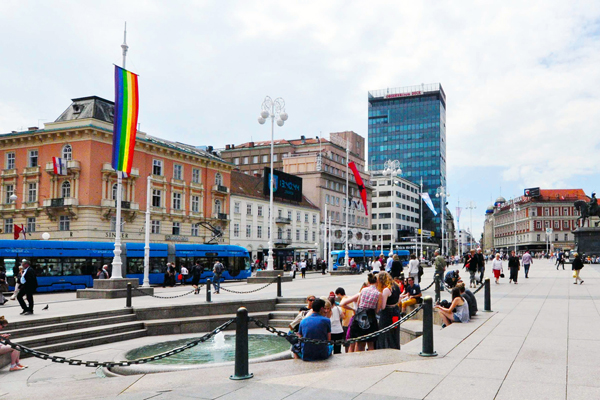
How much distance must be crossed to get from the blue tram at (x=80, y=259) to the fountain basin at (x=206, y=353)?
16749mm

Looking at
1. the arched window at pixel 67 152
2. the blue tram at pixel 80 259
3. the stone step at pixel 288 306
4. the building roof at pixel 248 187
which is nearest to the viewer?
the stone step at pixel 288 306

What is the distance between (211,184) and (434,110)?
8997 centimetres

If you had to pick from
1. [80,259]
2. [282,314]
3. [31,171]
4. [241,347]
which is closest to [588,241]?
[282,314]

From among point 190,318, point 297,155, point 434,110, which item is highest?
point 434,110

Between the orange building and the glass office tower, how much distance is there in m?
89.6

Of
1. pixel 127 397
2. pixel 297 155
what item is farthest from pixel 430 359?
pixel 297 155

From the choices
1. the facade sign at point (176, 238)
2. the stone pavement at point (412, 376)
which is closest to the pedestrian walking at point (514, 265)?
the stone pavement at point (412, 376)

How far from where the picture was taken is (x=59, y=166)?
137 ft

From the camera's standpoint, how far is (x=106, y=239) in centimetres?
4316

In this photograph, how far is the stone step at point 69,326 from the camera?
Answer: 12219 mm

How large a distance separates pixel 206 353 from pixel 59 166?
3534cm

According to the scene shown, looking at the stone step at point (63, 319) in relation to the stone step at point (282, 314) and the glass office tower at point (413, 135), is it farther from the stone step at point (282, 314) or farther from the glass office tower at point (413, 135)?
the glass office tower at point (413, 135)

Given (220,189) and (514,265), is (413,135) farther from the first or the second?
(514,265)

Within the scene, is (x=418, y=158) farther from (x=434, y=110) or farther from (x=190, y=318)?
(x=190, y=318)
